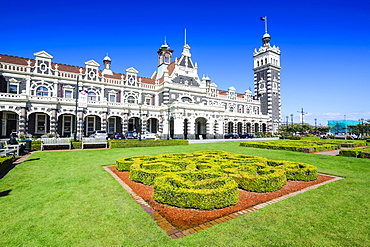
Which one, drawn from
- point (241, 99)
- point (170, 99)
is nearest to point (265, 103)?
point (241, 99)

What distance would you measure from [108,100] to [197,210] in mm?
37420

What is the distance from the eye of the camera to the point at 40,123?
32.0 m

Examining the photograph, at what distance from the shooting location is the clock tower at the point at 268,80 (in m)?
58.2

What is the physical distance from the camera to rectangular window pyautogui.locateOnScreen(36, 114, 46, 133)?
3170cm

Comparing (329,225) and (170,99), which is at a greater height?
(170,99)

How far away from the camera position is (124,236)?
153 inches

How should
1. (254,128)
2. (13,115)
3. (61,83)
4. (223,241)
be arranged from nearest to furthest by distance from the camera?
1. (223,241)
2. (13,115)
3. (61,83)
4. (254,128)

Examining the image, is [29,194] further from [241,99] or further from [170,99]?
[241,99]

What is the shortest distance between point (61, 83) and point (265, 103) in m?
54.4

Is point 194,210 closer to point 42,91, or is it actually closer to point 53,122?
point 53,122

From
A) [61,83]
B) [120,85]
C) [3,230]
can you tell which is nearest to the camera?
[3,230]

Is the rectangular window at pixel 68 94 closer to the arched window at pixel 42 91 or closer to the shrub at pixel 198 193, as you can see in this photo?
the arched window at pixel 42 91

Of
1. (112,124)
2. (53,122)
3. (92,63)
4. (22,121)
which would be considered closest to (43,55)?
(92,63)

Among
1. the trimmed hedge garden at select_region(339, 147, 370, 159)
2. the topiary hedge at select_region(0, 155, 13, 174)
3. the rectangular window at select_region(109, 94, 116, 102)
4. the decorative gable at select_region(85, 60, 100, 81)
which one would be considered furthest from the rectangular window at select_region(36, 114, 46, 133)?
the trimmed hedge garden at select_region(339, 147, 370, 159)
